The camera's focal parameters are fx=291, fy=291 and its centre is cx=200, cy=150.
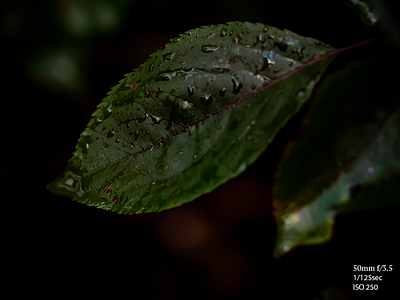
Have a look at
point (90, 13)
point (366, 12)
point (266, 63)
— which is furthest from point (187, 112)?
point (90, 13)

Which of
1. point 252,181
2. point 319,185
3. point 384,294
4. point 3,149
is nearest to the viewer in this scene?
point 319,185

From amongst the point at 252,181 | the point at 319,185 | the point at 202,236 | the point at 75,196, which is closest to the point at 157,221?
the point at 202,236

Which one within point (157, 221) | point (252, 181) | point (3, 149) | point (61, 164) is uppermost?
point (3, 149)

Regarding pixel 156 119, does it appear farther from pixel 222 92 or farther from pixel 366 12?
pixel 366 12

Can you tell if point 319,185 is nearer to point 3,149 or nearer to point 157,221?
point 157,221

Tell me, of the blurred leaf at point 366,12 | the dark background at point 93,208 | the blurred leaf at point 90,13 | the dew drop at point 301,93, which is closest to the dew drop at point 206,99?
the dew drop at point 301,93

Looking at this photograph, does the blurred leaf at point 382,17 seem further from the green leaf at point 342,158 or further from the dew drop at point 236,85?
the dew drop at point 236,85
